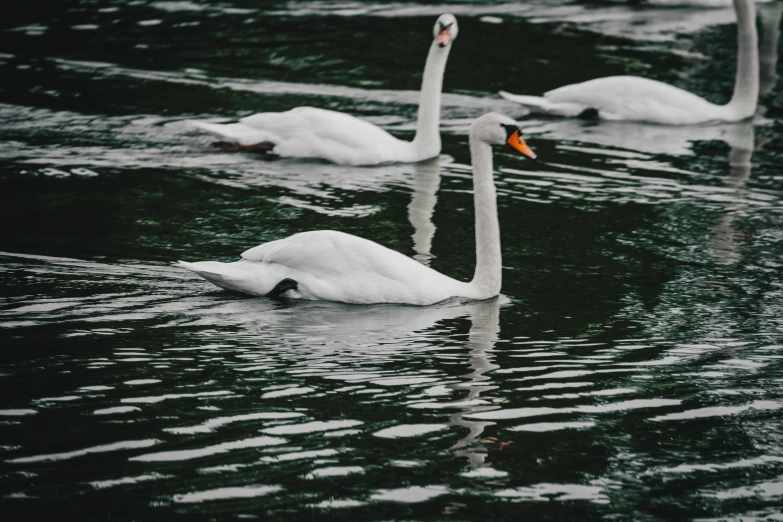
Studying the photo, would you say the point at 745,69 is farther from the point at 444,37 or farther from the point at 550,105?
the point at 444,37

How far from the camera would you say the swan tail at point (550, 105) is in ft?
59.5

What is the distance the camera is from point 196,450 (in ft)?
23.3

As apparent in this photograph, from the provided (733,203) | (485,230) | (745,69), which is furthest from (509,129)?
(745,69)

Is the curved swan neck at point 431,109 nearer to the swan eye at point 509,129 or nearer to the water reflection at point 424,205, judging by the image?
the water reflection at point 424,205

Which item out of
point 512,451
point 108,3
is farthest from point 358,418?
point 108,3

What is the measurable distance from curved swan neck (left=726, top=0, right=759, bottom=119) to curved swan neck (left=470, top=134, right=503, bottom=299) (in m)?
8.74

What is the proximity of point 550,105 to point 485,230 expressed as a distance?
7878 mm

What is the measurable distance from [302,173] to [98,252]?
4.28 meters

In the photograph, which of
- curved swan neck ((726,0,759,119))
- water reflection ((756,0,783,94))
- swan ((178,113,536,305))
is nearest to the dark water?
swan ((178,113,536,305))

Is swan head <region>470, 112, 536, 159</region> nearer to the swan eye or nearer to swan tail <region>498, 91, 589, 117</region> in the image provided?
the swan eye

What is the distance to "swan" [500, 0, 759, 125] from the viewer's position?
1803 centimetres

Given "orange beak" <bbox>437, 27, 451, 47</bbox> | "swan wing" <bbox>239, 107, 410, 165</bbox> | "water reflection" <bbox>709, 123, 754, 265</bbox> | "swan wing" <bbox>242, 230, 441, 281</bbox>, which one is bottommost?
"water reflection" <bbox>709, 123, 754, 265</bbox>

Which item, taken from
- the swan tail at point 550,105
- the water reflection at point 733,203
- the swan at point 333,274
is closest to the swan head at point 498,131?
the swan at point 333,274

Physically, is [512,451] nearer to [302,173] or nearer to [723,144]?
[302,173]
